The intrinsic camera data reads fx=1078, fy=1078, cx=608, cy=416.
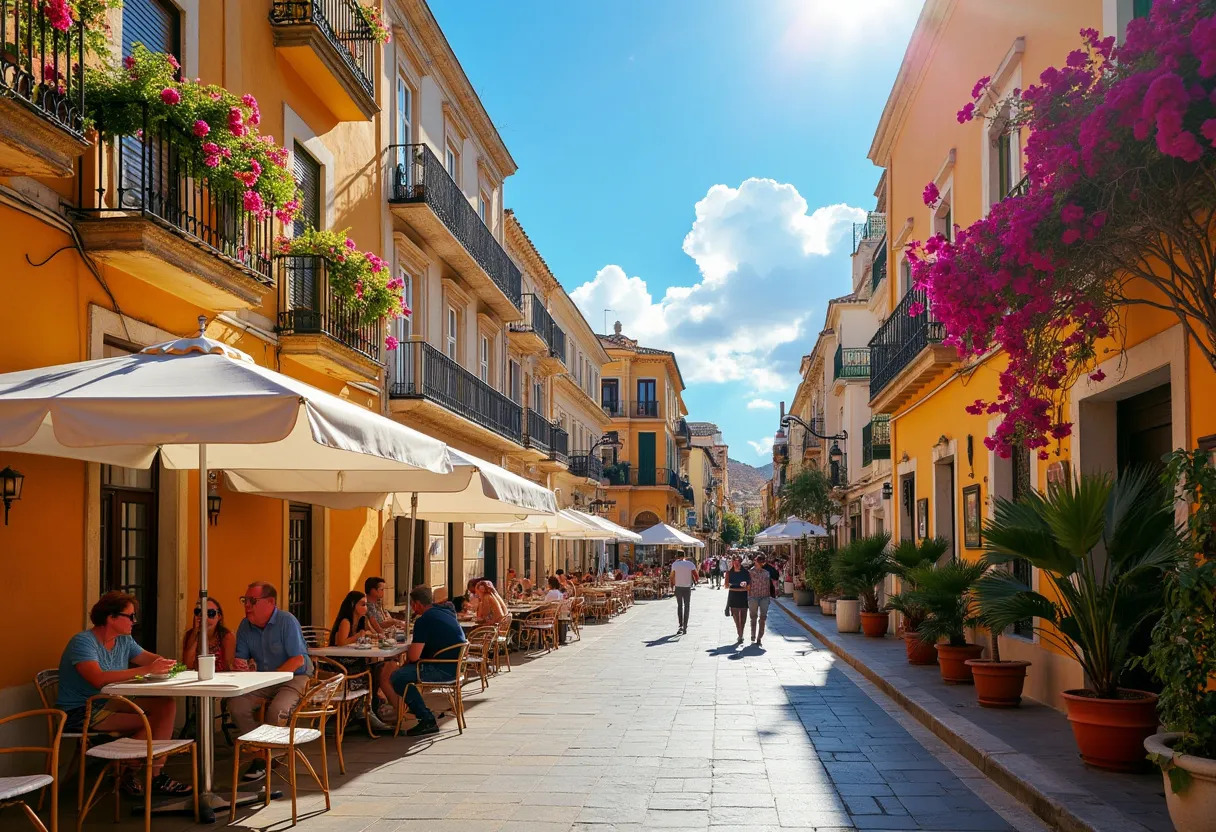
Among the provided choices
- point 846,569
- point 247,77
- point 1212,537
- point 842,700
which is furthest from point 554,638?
point 1212,537

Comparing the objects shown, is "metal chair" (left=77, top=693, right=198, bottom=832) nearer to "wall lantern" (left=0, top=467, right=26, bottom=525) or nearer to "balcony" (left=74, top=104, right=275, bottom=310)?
"wall lantern" (left=0, top=467, right=26, bottom=525)

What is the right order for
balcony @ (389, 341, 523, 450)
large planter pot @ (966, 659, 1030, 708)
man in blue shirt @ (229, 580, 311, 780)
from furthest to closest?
1. balcony @ (389, 341, 523, 450)
2. large planter pot @ (966, 659, 1030, 708)
3. man in blue shirt @ (229, 580, 311, 780)

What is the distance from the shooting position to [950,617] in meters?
12.3

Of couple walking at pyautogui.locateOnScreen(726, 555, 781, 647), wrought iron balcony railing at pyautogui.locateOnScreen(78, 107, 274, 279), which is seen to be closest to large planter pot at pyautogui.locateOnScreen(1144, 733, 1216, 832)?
wrought iron balcony railing at pyautogui.locateOnScreen(78, 107, 274, 279)

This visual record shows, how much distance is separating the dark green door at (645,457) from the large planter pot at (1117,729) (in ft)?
169

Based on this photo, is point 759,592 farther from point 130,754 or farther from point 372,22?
point 130,754

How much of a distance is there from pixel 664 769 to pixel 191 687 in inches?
138

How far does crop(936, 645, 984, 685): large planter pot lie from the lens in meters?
12.1

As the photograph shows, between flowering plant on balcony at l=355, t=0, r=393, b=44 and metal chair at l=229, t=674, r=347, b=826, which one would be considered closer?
metal chair at l=229, t=674, r=347, b=826

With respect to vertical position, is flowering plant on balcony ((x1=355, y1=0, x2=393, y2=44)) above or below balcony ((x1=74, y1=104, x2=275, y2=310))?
above

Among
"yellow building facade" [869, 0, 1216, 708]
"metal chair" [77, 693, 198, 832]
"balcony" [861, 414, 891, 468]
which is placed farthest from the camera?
"balcony" [861, 414, 891, 468]

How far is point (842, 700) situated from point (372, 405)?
829 cm

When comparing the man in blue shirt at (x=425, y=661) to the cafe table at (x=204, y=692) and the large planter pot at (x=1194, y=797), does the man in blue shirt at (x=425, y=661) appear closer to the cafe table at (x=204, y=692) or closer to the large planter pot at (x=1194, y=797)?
Result: the cafe table at (x=204, y=692)

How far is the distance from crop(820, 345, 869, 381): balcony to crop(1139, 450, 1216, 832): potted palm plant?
27143mm
